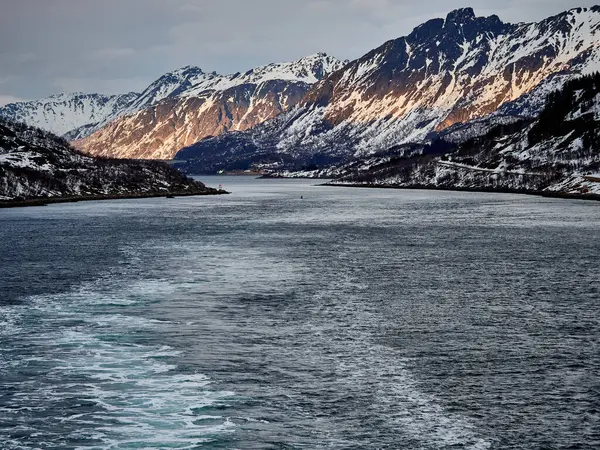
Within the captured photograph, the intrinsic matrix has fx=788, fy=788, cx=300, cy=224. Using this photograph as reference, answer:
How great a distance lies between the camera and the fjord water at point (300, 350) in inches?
1203

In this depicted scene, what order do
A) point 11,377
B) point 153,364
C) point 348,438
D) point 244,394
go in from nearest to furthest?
point 348,438 → point 244,394 → point 11,377 → point 153,364

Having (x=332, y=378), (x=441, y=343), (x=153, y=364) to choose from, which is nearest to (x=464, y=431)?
(x=332, y=378)

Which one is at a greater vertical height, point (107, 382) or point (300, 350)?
point (300, 350)

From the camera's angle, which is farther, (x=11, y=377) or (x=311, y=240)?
(x=311, y=240)

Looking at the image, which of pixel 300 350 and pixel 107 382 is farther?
pixel 300 350

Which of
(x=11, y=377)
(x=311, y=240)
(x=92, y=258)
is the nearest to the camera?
(x=11, y=377)

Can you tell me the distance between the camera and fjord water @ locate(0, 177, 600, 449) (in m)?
30.5

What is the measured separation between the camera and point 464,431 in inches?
1185

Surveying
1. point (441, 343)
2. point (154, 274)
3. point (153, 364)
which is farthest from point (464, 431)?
point (154, 274)

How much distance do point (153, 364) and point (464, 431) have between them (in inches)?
675

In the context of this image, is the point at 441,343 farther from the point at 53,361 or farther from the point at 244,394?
the point at 53,361

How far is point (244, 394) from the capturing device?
3497cm

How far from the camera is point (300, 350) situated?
42.8 m

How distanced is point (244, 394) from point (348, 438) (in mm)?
7134
